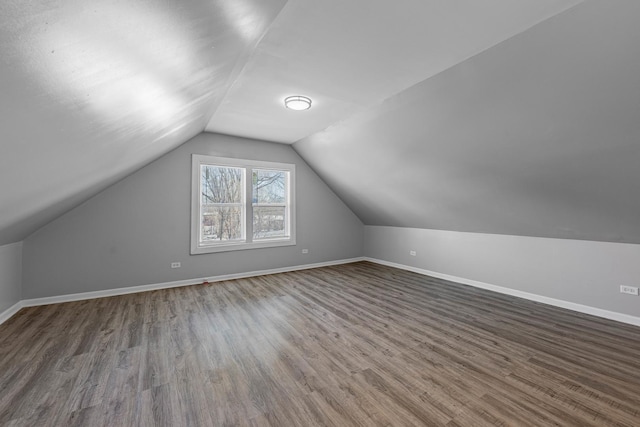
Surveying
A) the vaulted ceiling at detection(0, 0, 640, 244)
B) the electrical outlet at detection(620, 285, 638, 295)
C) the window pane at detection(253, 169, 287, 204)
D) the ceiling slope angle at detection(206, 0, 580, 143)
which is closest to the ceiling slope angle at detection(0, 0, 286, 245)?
the vaulted ceiling at detection(0, 0, 640, 244)

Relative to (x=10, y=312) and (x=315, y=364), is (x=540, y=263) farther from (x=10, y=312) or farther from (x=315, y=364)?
(x=10, y=312)

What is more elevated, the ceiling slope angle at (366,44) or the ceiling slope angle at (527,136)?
the ceiling slope angle at (366,44)

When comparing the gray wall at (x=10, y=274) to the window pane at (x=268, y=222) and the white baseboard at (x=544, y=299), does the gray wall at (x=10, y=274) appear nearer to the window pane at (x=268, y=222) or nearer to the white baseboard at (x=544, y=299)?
the window pane at (x=268, y=222)

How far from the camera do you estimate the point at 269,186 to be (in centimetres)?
561

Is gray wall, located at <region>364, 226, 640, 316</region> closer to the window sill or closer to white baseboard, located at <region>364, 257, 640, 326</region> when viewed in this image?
white baseboard, located at <region>364, 257, 640, 326</region>

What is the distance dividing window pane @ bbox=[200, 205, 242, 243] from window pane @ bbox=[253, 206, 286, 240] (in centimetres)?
32

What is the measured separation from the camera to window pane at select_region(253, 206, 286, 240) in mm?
5445

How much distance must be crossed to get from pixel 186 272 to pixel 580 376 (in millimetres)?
4990

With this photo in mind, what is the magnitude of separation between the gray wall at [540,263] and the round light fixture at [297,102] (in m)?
3.47

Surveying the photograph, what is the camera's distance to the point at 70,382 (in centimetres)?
200

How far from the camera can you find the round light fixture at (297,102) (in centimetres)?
319

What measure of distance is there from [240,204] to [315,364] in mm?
3608

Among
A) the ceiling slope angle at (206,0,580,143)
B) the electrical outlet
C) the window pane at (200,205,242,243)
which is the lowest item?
the electrical outlet

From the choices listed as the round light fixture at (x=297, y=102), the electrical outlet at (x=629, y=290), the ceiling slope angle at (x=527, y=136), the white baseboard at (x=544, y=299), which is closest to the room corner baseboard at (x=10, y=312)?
the round light fixture at (x=297, y=102)
